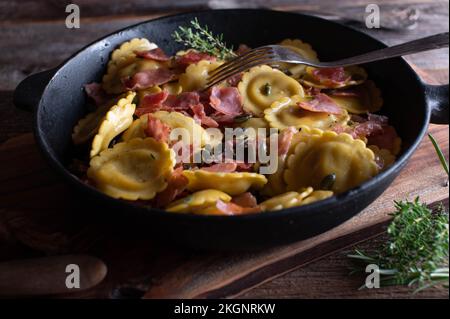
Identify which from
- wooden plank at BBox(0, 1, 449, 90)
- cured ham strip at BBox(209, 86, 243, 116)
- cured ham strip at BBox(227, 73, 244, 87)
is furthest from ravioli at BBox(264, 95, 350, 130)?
wooden plank at BBox(0, 1, 449, 90)

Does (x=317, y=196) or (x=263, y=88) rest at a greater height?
(x=263, y=88)

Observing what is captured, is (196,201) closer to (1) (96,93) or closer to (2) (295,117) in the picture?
(2) (295,117)

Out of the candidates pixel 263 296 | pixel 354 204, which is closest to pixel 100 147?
pixel 263 296

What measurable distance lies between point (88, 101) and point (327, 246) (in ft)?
3.78

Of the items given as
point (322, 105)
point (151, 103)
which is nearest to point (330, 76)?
point (322, 105)

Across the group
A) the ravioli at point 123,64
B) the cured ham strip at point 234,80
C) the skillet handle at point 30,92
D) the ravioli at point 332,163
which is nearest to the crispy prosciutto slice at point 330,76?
the cured ham strip at point 234,80

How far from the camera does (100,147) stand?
2102mm

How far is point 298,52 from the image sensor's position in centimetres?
261

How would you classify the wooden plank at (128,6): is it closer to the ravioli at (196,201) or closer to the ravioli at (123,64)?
the ravioli at (123,64)

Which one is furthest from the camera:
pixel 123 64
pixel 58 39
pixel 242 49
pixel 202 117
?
pixel 58 39

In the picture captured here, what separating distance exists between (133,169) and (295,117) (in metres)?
0.65

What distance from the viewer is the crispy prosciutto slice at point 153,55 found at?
2.53 m

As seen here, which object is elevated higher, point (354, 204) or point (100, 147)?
point (100, 147)
